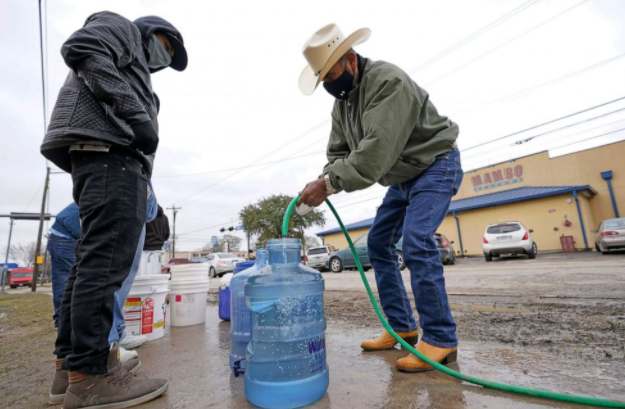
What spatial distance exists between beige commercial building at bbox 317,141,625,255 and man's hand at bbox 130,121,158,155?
20.8 metres

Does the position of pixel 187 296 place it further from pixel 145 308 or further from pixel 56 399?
pixel 56 399

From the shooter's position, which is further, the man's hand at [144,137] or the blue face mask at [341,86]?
the blue face mask at [341,86]

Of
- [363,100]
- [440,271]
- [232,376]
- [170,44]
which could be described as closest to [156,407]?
[232,376]

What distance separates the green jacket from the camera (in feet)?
5.66

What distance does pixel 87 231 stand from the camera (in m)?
1.49

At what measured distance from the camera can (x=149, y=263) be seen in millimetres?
3729

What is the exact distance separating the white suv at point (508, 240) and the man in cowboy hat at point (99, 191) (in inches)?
506

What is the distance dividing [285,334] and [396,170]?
1153mm

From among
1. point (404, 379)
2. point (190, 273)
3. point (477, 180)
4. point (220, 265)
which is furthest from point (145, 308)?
point (477, 180)

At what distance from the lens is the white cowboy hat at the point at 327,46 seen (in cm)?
199

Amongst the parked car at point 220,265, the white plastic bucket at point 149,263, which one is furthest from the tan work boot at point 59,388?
the parked car at point 220,265

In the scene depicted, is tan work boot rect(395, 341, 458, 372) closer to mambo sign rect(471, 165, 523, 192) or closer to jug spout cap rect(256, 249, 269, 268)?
jug spout cap rect(256, 249, 269, 268)

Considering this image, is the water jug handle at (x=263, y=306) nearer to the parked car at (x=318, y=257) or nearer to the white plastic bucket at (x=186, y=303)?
the white plastic bucket at (x=186, y=303)

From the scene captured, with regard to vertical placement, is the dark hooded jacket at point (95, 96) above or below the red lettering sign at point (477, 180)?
below
